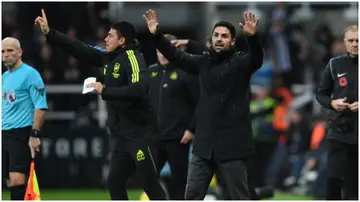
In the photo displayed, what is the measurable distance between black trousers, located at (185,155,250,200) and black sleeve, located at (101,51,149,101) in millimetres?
996

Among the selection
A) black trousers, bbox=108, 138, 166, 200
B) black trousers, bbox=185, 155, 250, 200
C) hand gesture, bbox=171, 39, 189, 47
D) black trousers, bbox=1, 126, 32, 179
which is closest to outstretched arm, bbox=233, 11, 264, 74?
black trousers, bbox=185, 155, 250, 200

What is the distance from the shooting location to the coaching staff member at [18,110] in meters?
12.8

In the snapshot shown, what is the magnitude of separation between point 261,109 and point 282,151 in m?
1.25

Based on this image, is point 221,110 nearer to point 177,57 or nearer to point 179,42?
point 177,57

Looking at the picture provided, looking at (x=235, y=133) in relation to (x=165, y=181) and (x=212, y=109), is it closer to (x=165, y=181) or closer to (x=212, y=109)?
(x=212, y=109)

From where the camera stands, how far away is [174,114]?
14.3 m

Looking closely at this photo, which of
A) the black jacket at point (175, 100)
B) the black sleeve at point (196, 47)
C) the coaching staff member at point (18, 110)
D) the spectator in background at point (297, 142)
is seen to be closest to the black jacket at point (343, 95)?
the black sleeve at point (196, 47)

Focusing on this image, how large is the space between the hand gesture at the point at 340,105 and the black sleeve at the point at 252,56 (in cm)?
153

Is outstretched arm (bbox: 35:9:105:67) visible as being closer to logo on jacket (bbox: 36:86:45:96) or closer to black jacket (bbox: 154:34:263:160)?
logo on jacket (bbox: 36:86:45:96)

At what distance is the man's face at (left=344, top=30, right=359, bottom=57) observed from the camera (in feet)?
41.1

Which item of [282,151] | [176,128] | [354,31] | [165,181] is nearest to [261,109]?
[282,151]

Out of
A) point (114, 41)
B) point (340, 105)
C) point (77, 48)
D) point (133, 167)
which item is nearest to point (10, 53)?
point (77, 48)

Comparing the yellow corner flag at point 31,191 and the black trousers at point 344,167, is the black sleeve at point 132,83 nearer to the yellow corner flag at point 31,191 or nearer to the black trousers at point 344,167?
the yellow corner flag at point 31,191

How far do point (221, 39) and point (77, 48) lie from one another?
2.22 m
